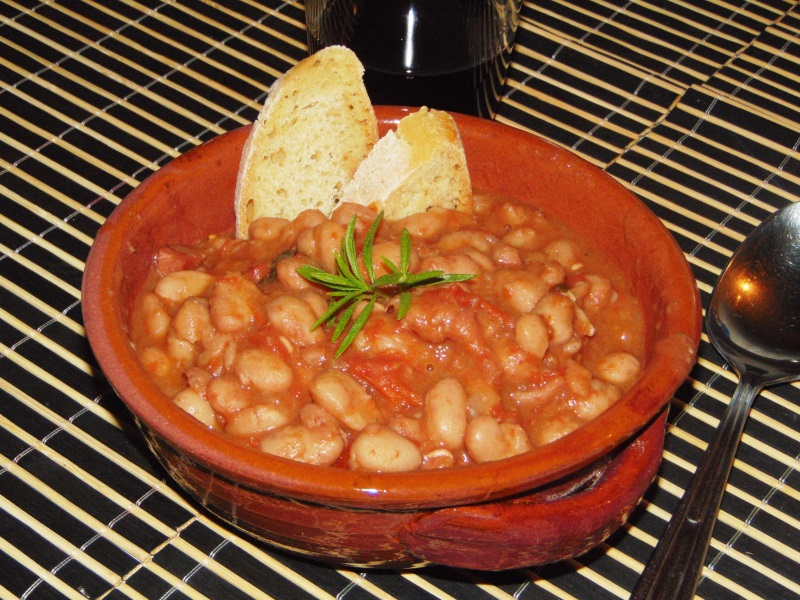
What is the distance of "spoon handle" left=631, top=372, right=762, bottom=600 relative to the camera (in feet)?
7.23

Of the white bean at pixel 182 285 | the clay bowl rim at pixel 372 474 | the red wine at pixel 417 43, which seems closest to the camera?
the clay bowl rim at pixel 372 474

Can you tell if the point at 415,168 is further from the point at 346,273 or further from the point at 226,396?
the point at 226,396

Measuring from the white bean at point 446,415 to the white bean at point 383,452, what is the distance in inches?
2.4

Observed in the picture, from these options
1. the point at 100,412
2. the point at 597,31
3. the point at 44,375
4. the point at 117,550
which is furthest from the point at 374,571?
the point at 597,31

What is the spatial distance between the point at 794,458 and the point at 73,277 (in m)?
1.98

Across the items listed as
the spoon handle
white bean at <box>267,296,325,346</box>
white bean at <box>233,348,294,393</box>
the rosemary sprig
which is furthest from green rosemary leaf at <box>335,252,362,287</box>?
the spoon handle

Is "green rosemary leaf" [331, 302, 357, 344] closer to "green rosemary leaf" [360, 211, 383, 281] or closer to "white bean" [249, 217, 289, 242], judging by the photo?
"green rosemary leaf" [360, 211, 383, 281]

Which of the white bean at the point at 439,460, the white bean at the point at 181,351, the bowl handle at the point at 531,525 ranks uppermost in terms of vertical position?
the white bean at the point at 181,351

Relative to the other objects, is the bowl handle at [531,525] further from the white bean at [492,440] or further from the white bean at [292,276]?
the white bean at [292,276]

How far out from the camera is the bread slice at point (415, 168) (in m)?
2.51

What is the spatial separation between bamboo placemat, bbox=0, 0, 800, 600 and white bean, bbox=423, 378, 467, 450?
1.56 feet

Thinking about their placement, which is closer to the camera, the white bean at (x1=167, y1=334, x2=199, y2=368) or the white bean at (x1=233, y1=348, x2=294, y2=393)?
the white bean at (x1=233, y1=348, x2=294, y2=393)

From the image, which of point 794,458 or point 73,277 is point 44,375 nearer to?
point 73,277

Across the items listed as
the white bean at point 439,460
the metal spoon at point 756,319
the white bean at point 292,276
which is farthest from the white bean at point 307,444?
the metal spoon at point 756,319
